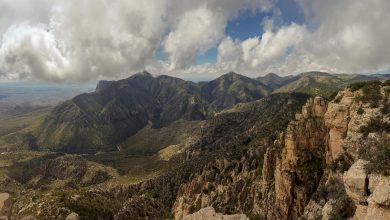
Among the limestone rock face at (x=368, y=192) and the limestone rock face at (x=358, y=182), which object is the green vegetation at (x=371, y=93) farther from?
the limestone rock face at (x=358, y=182)

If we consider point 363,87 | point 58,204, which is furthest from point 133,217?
point 363,87

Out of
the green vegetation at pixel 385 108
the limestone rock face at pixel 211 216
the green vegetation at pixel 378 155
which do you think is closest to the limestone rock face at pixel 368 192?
the green vegetation at pixel 378 155

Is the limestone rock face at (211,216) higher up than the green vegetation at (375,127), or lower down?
lower down

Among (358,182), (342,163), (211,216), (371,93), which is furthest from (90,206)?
(358,182)

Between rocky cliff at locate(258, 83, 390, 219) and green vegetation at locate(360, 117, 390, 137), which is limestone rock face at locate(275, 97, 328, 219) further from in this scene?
green vegetation at locate(360, 117, 390, 137)

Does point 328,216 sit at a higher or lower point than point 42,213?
higher

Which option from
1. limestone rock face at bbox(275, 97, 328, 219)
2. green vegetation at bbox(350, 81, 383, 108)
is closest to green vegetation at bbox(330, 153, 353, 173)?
green vegetation at bbox(350, 81, 383, 108)

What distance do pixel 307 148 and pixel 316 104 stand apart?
1838cm

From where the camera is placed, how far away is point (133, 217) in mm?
180875

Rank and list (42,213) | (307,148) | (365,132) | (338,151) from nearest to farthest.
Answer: (365,132) → (338,151) → (307,148) → (42,213)

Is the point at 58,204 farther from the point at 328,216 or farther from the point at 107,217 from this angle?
the point at 328,216

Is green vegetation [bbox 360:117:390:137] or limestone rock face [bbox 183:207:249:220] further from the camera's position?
green vegetation [bbox 360:117:390:137]

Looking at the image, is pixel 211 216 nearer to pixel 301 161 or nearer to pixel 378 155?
pixel 378 155

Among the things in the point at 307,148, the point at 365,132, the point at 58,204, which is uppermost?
the point at 365,132
